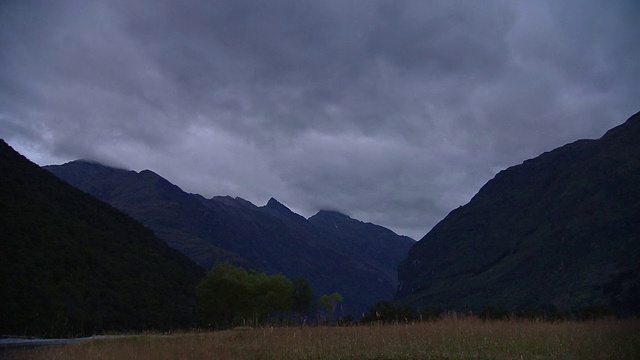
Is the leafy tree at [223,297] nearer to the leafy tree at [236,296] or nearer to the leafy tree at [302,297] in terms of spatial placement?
the leafy tree at [236,296]

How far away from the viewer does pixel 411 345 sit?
37.7 feet

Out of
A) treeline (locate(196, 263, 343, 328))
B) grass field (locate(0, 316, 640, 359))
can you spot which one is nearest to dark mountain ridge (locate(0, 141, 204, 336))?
treeline (locate(196, 263, 343, 328))

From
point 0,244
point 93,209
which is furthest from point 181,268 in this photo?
point 0,244

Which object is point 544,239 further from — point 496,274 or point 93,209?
point 93,209

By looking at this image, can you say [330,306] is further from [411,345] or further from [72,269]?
[72,269]

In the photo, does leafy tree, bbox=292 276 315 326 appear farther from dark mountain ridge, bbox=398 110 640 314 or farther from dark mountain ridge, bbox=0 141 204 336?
dark mountain ridge, bbox=398 110 640 314

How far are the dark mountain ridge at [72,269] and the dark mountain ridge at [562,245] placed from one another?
44.0 m

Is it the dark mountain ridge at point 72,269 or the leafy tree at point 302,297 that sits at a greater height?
the dark mountain ridge at point 72,269

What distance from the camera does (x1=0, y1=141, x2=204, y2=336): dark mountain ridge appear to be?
117 ft

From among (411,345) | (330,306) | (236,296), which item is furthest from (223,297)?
(411,345)

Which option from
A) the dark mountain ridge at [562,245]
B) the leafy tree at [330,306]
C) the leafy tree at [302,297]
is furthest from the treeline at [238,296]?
the dark mountain ridge at [562,245]

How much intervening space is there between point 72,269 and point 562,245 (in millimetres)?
95608

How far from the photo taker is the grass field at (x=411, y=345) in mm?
10398

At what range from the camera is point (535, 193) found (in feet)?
561
